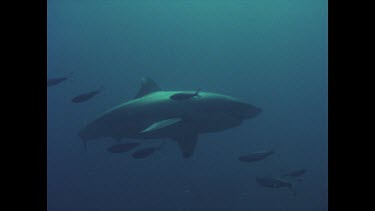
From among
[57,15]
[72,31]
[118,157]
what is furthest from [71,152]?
[72,31]

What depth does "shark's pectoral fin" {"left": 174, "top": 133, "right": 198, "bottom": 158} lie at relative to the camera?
25.1 feet

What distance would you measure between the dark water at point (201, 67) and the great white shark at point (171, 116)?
670 inches

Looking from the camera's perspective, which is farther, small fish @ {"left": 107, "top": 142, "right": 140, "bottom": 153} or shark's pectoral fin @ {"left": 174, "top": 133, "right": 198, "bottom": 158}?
shark's pectoral fin @ {"left": 174, "top": 133, "right": 198, "bottom": 158}

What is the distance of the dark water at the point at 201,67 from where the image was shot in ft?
111

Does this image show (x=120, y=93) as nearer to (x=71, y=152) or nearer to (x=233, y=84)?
(x=71, y=152)

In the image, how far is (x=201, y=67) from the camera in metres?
64.2

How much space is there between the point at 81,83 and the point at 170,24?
1494 cm

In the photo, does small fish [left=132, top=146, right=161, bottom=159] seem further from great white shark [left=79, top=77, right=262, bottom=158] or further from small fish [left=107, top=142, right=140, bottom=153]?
great white shark [left=79, top=77, right=262, bottom=158]

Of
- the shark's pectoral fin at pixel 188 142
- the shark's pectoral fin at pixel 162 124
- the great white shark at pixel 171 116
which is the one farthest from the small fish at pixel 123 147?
the shark's pectoral fin at pixel 188 142

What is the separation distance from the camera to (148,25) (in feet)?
190

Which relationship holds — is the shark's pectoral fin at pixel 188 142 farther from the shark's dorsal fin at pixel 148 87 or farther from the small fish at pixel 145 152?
the shark's dorsal fin at pixel 148 87

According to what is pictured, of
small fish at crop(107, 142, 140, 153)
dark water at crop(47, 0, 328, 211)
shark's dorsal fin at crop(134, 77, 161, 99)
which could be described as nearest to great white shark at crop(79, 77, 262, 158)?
shark's dorsal fin at crop(134, 77, 161, 99)

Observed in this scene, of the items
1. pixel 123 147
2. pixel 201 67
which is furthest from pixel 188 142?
pixel 201 67
